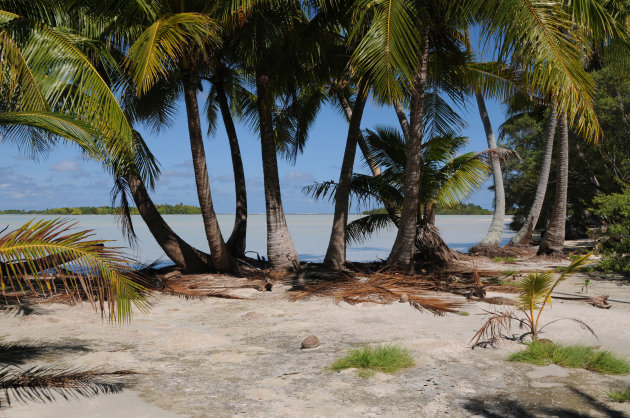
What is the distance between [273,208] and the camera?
42.6 ft

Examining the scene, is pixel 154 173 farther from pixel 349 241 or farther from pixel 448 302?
pixel 448 302

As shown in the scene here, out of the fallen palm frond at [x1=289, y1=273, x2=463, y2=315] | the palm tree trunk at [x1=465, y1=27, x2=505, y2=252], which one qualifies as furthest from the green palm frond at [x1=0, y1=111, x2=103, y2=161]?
the palm tree trunk at [x1=465, y1=27, x2=505, y2=252]

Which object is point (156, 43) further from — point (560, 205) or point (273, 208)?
point (560, 205)

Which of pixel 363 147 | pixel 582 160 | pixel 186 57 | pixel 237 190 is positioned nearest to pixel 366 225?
pixel 363 147

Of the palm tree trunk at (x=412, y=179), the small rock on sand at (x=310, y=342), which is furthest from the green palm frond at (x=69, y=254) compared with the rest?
the palm tree trunk at (x=412, y=179)

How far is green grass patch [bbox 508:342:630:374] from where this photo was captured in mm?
5188

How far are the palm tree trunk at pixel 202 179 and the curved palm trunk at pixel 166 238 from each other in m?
0.43

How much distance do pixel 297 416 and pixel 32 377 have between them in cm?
236

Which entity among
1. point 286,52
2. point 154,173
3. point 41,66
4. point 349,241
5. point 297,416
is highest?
point 286,52

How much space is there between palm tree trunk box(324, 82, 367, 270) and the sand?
4.49 m

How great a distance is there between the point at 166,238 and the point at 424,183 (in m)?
6.20

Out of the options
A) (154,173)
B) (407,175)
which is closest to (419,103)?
(407,175)

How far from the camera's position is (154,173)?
12188 millimetres

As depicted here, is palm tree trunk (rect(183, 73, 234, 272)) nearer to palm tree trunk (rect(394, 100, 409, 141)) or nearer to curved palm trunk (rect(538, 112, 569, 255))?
palm tree trunk (rect(394, 100, 409, 141))
